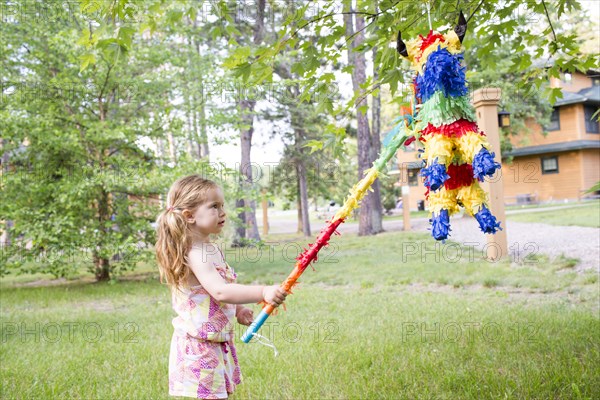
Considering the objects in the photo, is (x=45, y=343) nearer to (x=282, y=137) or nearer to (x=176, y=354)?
(x=176, y=354)

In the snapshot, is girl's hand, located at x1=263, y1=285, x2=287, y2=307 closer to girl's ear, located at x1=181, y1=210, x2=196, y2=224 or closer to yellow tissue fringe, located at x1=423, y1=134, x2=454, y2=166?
girl's ear, located at x1=181, y1=210, x2=196, y2=224

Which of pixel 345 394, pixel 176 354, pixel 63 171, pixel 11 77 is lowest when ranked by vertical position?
pixel 345 394

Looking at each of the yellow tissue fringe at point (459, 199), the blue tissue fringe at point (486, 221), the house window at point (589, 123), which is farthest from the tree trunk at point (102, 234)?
the house window at point (589, 123)

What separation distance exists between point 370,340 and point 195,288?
7.36 feet

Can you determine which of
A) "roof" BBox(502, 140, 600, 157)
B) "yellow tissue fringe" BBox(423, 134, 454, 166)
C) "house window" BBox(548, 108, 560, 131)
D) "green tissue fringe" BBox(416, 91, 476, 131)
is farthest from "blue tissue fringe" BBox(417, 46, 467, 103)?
"house window" BBox(548, 108, 560, 131)

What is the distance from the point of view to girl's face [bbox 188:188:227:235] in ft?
6.88

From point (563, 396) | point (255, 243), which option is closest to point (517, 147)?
point (255, 243)

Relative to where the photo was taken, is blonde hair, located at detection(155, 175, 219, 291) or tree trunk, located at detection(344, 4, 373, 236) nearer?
blonde hair, located at detection(155, 175, 219, 291)

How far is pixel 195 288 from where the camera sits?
2094 millimetres

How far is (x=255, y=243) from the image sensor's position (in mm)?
8461

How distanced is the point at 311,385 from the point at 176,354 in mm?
1239

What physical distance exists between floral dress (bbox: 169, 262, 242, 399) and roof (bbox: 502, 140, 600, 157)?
2263 cm

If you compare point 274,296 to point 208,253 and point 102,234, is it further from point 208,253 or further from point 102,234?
point 102,234

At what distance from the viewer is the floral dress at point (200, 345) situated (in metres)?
2.04
